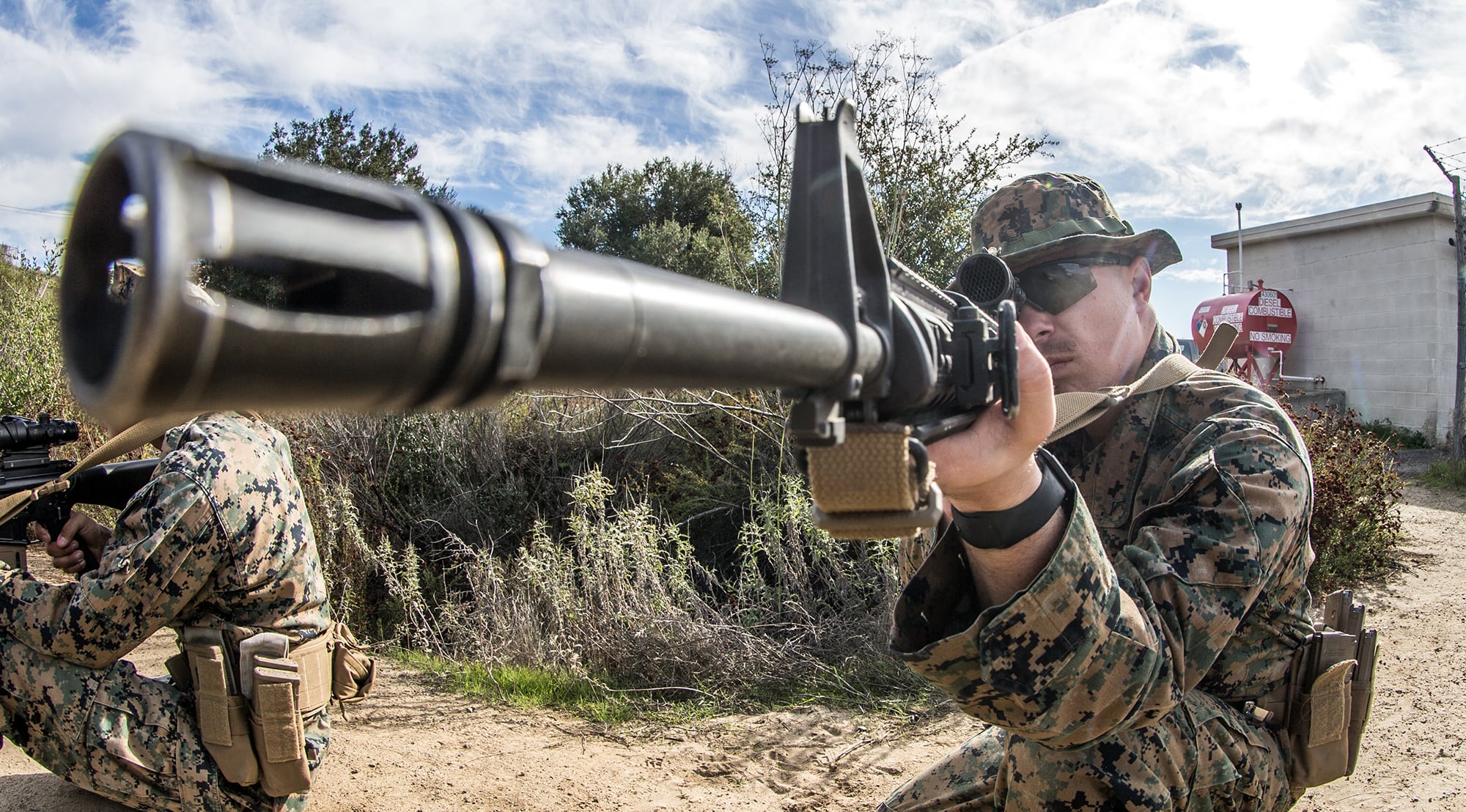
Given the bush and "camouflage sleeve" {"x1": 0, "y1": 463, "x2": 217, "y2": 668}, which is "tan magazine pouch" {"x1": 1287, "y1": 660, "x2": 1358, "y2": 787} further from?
the bush

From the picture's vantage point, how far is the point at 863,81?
751 cm

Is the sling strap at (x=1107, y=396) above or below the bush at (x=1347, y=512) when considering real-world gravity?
above

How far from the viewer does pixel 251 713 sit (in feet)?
11.0

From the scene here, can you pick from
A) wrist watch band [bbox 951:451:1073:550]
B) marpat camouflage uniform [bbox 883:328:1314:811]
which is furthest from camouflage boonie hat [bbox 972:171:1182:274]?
wrist watch band [bbox 951:451:1073:550]

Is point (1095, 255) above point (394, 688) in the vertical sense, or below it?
Answer: above

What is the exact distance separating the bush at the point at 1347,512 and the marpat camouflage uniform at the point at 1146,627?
5.76 meters

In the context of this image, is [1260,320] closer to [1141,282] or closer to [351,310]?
[1141,282]

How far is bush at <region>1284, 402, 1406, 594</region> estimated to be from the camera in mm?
7594

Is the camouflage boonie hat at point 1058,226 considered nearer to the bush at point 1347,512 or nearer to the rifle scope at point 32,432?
the rifle scope at point 32,432

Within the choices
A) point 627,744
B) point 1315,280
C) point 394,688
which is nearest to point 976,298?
point 627,744

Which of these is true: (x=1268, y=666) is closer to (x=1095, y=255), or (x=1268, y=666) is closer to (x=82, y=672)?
(x=1095, y=255)

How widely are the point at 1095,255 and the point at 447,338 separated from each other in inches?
96.4

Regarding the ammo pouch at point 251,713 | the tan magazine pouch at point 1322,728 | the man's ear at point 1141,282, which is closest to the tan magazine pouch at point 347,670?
the ammo pouch at point 251,713

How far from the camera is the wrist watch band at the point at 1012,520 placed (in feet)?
6.01
